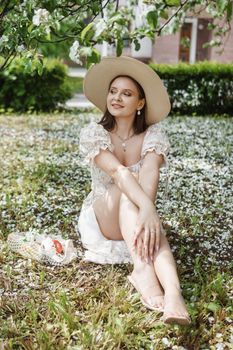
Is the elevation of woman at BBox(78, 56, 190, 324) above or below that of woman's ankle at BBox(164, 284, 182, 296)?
above

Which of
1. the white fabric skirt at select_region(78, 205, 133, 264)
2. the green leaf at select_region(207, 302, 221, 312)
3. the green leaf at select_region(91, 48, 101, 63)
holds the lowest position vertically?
the green leaf at select_region(207, 302, 221, 312)

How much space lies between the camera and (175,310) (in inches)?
93.6

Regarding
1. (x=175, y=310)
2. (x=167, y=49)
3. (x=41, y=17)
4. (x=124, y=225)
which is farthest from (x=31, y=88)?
(x=167, y=49)

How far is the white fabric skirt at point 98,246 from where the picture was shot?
319 centimetres

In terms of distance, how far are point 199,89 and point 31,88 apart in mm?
3605

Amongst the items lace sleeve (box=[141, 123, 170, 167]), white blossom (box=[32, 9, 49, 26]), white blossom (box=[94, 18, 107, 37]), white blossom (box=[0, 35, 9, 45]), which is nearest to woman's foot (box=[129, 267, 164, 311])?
lace sleeve (box=[141, 123, 170, 167])

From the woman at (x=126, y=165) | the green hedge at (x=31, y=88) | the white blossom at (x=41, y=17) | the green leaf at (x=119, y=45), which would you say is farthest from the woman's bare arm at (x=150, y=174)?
the green hedge at (x=31, y=88)

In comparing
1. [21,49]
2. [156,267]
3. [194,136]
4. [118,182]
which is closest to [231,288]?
[156,267]

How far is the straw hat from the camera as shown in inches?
120

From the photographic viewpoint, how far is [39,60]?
2.96 m

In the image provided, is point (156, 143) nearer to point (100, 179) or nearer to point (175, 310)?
point (100, 179)

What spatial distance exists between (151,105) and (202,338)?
1.46 meters

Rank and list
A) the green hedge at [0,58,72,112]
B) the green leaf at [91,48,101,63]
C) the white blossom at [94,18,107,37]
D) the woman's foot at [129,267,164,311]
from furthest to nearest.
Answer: the green hedge at [0,58,72,112] < the woman's foot at [129,267,164,311] < the green leaf at [91,48,101,63] < the white blossom at [94,18,107,37]

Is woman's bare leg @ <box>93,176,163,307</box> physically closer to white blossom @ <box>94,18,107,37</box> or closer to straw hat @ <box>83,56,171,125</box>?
straw hat @ <box>83,56,171,125</box>
